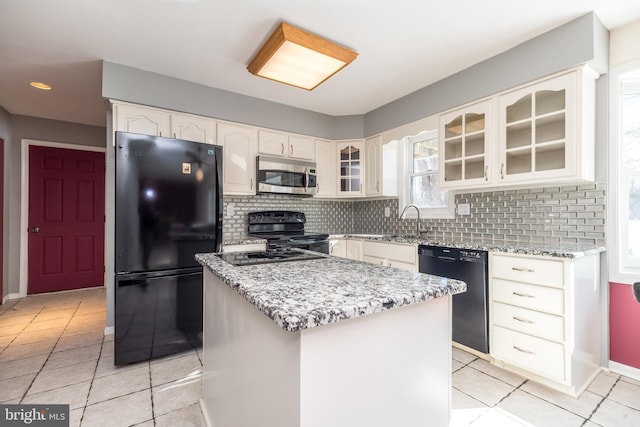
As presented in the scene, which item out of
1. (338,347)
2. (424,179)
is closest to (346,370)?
(338,347)

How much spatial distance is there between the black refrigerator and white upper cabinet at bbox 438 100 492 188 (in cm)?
216

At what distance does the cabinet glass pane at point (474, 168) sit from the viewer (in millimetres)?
2623

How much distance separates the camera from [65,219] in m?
4.40

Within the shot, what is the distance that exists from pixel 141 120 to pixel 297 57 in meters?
1.57

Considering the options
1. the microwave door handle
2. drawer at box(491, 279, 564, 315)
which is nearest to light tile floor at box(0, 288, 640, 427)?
drawer at box(491, 279, 564, 315)

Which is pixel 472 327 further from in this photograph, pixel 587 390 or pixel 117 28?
pixel 117 28

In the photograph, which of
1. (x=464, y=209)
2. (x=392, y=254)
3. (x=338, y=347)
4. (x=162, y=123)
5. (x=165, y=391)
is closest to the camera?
(x=338, y=347)

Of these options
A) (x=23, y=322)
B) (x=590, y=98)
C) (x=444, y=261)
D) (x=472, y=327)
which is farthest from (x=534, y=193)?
(x=23, y=322)

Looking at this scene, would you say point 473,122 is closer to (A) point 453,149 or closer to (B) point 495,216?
(A) point 453,149

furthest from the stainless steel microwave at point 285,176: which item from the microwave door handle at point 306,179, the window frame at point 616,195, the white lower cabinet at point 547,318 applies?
the window frame at point 616,195

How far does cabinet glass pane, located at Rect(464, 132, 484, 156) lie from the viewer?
2.63 meters

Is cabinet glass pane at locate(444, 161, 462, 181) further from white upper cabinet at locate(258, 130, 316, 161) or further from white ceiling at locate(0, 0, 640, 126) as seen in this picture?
white upper cabinet at locate(258, 130, 316, 161)

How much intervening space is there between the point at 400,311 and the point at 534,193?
7.33 ft

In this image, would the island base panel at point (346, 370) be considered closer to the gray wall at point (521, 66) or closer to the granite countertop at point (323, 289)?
the granite countertop at point (323, 289)
